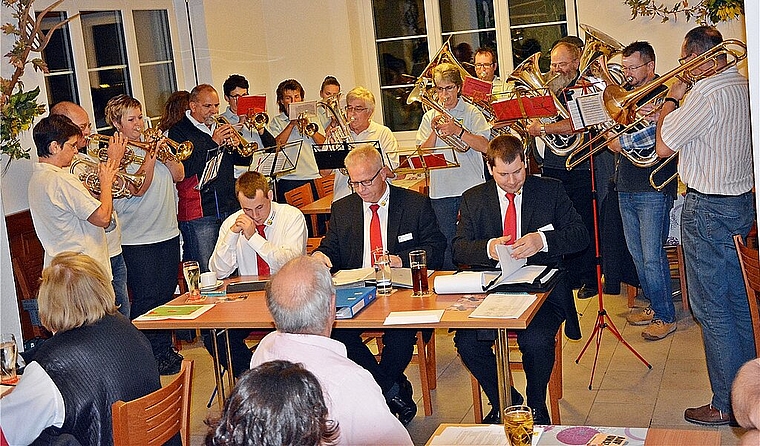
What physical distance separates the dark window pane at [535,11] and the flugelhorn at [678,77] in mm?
3857

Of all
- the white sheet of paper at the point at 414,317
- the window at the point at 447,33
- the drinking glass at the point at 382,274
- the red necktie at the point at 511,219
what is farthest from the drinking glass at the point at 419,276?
the window at the point at 447,33

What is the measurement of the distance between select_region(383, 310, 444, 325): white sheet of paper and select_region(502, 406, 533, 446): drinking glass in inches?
48.2

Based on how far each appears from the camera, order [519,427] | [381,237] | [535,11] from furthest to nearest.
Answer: [535,11] → [381,237] → [519,427]

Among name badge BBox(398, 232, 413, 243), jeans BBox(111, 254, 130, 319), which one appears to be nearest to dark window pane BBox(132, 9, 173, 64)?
jeans BBox(111, 254, 130, 319)

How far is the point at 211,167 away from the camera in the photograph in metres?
5.93

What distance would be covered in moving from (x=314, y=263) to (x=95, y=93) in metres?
4.41

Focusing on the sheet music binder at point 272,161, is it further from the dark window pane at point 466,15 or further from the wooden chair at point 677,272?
the dark window pane at point 466,15

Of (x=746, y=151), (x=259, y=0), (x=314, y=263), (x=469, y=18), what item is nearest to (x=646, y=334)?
(x=746, y=151)

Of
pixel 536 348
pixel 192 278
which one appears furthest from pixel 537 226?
pixel 192 278

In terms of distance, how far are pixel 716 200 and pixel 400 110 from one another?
5.27 meters

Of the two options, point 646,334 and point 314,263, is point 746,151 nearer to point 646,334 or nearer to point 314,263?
point 646,334

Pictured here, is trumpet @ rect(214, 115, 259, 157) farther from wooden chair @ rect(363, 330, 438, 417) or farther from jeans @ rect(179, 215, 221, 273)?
wooden chair @ rect(363, 330, 438, 417)

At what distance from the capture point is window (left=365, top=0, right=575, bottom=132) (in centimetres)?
841

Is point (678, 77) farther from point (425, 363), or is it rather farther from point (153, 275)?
point (153, 275)
